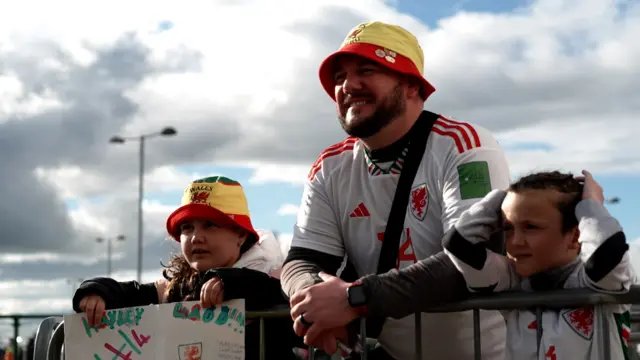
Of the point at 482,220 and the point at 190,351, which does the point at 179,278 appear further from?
the point at 482,220

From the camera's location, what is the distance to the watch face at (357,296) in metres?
3.47

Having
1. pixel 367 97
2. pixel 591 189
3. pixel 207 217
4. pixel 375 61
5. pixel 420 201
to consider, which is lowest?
pixel 591 189

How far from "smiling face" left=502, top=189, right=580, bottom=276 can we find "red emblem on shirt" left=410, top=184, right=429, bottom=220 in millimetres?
712

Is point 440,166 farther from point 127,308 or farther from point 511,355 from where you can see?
point 127,308

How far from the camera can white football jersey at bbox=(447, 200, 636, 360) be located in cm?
301

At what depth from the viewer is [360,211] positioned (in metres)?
4.07

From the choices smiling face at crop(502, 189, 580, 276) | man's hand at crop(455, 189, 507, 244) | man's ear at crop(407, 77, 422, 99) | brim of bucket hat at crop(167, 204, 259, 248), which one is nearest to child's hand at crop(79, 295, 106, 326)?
brim of bucket hat at crop(167, 204, 259, 248)

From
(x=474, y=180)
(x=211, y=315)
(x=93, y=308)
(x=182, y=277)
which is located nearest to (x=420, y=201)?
(x=474, y=180)

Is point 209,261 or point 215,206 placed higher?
point 215,206

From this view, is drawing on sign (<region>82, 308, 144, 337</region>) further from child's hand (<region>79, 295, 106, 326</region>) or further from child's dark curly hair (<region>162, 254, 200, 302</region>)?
child's dark curly hair (<region>162, 254, 200, 302</region>)

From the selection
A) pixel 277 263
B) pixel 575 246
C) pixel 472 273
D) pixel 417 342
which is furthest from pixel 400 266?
pixel 277 263

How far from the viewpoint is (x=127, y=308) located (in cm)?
446

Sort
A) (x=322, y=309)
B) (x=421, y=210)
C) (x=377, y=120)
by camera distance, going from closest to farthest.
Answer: (x=322, y=309), (x=421, y=210), (x=377, y=120)

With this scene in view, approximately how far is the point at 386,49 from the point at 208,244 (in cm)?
149
